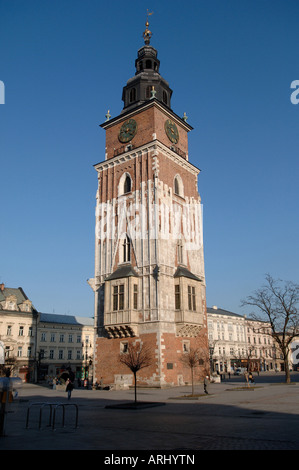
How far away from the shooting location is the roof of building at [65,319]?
252 ft

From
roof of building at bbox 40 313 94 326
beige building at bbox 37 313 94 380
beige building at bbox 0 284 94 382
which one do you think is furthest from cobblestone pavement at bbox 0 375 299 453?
roof of building at bbox 40 313 94 326

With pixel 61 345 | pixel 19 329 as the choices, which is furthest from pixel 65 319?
pixel 19 329

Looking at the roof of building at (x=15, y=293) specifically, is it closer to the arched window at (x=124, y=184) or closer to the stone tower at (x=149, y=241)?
the stone tower at (x=149, y=241)

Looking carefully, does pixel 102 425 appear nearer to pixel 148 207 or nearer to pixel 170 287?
pixel 170 287

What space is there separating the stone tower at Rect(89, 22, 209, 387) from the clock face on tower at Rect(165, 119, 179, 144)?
0.42ft

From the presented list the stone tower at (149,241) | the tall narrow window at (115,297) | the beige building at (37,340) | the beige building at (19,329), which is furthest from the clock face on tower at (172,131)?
the beige building at (19,329)

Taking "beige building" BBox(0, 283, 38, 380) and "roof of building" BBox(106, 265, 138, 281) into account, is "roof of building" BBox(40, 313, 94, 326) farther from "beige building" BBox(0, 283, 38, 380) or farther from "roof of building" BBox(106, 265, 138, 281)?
"roof of building" BBox(106, 265, 138, 281)

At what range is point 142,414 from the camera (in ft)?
60.0

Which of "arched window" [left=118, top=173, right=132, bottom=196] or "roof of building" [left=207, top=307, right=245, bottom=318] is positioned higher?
"arched window" [left=118, top=173, right=132, bottom=196]

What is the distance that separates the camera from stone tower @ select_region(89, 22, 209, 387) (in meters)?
37.2

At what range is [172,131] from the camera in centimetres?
4603

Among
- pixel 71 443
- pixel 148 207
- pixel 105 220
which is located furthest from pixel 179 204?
pixel 71 443

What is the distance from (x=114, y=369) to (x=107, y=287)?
312 inches

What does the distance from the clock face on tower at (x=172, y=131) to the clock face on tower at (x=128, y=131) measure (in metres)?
3.64
